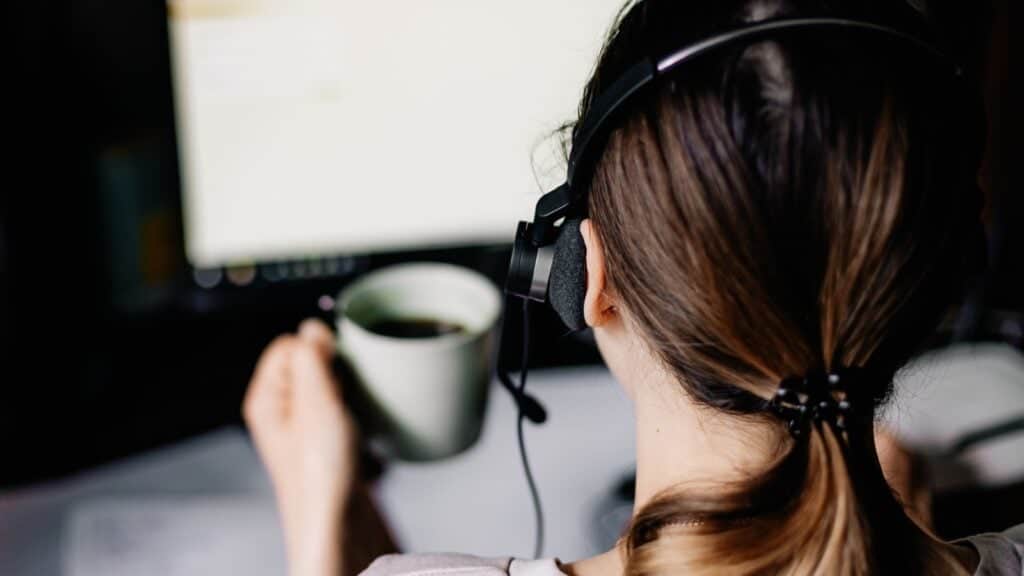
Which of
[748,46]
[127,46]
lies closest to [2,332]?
[127,46]

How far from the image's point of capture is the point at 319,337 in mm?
647

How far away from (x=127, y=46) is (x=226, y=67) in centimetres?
25

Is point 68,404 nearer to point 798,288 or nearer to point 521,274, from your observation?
point 521,274

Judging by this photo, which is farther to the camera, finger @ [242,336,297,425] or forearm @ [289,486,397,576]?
finger @ [242,336,297,425]

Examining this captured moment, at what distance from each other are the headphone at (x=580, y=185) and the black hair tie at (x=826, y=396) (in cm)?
10

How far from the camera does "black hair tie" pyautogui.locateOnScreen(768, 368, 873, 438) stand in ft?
1.13

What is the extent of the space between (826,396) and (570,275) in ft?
0.45

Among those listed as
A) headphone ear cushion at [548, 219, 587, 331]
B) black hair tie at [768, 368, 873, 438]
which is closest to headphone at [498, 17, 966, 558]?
headphone ear cushion at [548, 219, 587, 331]

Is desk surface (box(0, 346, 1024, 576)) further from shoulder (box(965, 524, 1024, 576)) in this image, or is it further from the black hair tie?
the black hair tie

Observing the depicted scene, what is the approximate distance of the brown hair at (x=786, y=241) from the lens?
1.06ft

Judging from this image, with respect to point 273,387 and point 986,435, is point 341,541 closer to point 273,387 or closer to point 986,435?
point 273,387

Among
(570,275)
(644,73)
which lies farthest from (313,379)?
(644,73)

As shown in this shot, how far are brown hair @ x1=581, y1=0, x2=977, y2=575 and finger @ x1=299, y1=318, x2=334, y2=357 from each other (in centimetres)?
30

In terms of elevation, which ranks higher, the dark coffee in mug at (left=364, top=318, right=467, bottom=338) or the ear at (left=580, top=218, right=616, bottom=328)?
the ear at (left=580, top=218, right=616, bottom=328)
